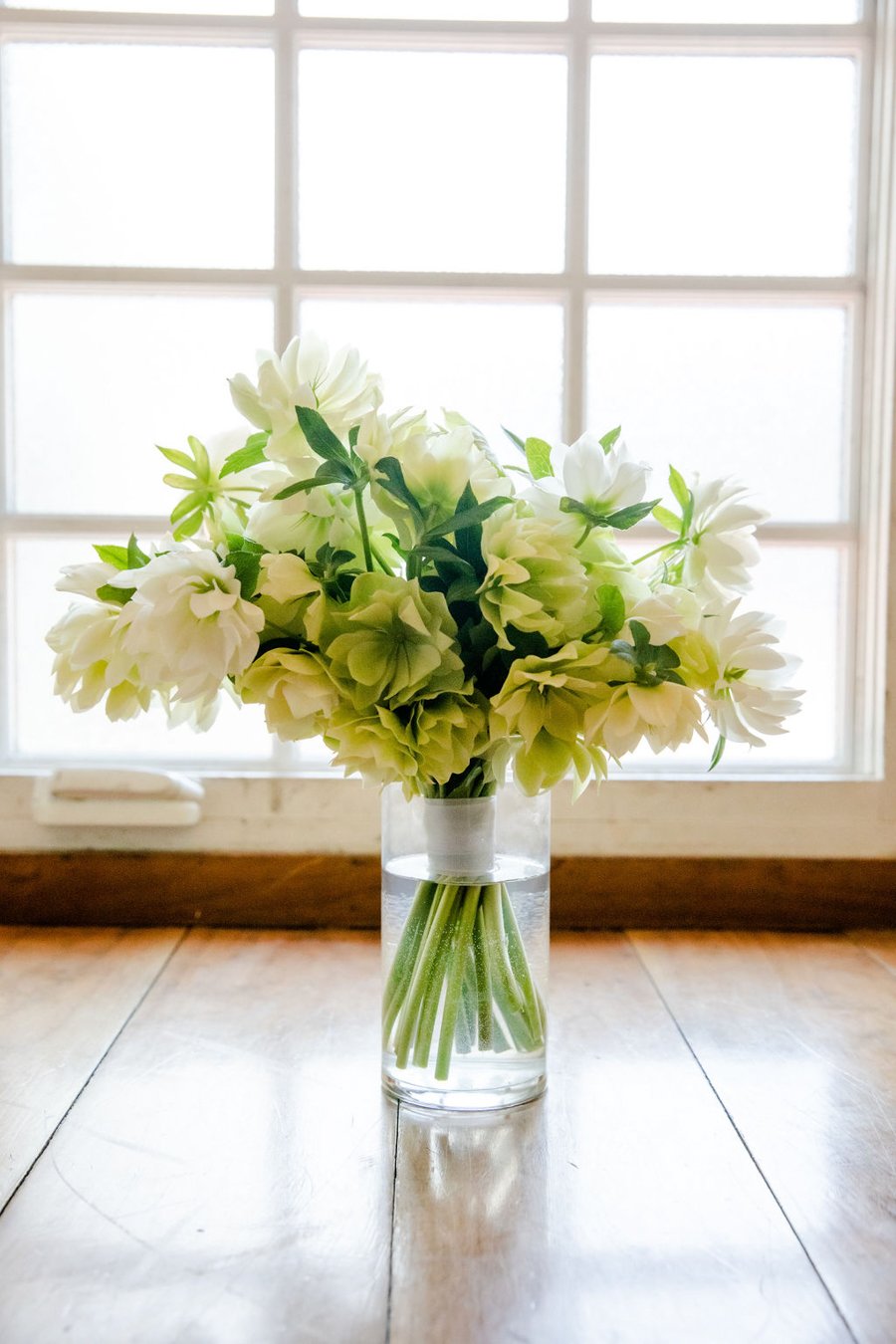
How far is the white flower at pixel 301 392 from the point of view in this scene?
2.22ft

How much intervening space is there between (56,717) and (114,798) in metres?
0.16

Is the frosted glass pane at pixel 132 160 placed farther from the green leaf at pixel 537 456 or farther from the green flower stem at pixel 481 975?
the green flower stem at pixel 481 975

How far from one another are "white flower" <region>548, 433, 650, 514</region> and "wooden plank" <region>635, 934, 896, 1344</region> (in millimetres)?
412

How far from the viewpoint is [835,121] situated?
131cm

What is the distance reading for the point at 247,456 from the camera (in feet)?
2.32

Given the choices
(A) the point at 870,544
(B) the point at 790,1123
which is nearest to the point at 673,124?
(A) the point at 870,544

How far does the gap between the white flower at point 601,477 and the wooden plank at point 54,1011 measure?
1.71 ft

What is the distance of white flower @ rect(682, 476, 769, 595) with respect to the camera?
708 mm

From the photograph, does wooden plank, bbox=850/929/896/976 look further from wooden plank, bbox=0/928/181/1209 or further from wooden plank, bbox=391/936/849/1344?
wooden plank, bbox=0/928/181/1209

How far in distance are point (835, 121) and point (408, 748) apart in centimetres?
102

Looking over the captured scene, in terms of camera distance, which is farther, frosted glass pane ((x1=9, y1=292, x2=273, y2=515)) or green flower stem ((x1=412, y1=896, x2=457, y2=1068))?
frosted glass pane ((x1=9, y1=292, x2=273, y2=515))

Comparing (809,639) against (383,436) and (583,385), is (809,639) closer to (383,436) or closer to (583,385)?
(583,385)

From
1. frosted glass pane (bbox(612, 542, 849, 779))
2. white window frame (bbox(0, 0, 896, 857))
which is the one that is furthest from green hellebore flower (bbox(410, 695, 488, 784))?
frosted glass pane (bbox(612, 542, 849, 779))

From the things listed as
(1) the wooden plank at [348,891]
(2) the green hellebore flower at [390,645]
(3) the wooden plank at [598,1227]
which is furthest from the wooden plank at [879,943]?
(2) the green hellebore flower at [390,645]
